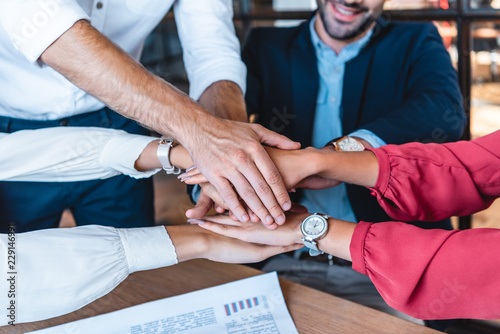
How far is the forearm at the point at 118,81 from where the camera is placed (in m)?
0.94

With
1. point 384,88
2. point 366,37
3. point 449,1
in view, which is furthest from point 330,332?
point 449,1

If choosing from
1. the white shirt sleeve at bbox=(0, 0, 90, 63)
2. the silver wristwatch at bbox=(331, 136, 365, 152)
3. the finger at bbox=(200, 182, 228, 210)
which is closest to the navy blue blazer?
the silver wristwatch at bbox=(331, 136, 365, 152)

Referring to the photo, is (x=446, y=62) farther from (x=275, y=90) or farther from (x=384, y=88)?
(x=275, y=90)

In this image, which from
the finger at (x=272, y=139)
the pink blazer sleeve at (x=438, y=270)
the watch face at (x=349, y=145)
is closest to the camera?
the pink blazer sleeve at (x=438, y=270)

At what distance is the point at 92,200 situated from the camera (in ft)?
4.39

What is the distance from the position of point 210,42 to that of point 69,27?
52 centimetres

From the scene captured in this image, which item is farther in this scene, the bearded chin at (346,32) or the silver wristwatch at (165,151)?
the bearded chin at (346,32)

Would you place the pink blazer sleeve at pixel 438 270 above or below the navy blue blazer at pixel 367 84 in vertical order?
below

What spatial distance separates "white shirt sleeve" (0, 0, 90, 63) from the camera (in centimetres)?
91

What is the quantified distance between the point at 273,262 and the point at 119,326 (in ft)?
2.56

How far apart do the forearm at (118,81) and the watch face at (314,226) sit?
0.30 metres

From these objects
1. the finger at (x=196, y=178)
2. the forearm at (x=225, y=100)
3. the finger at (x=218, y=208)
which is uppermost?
the forearm at (x=225, y=100)

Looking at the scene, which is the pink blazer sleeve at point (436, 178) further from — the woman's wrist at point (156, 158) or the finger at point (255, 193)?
the woman's wrist at point (156, 158)

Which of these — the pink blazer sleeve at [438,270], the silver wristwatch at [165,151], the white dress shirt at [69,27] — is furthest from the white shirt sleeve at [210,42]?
the pink blazer sleeve at [438,270]
